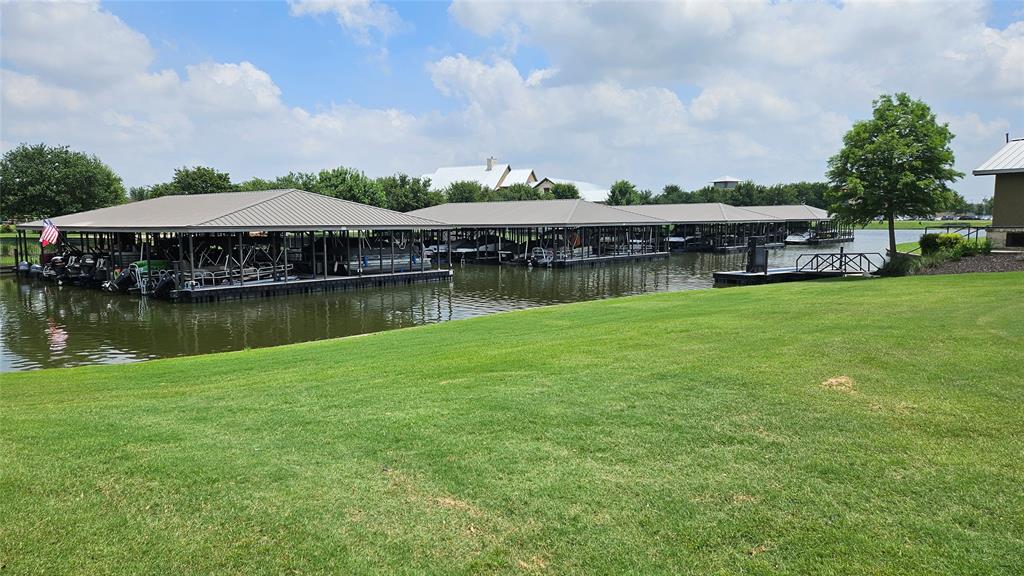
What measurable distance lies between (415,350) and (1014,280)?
57.0ft

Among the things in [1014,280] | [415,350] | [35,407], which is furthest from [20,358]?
[1014,280]

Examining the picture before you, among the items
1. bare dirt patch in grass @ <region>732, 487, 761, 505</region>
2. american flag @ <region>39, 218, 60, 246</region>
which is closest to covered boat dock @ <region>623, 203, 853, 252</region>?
american flag @ <region>39, 218, 60, 246</region>

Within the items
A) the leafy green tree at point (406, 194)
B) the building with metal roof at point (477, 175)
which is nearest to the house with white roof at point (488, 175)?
the building with metal roof at point (477, 175)

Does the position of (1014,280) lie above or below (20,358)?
above

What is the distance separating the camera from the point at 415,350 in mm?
12266

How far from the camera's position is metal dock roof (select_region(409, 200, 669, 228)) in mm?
46219

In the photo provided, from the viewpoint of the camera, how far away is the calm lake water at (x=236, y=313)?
17.8m

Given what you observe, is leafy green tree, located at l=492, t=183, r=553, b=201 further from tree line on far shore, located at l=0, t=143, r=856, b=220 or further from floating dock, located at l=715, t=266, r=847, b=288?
floating dock, located at l=715, t=266, r=847, b=288

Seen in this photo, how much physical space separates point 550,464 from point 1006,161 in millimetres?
27800

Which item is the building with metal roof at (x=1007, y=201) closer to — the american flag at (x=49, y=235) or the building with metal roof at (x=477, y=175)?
the american flag at (x=49, y=235)

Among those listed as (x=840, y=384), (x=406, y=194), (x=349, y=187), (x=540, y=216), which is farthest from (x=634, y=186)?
Result: (x=840, y=384)

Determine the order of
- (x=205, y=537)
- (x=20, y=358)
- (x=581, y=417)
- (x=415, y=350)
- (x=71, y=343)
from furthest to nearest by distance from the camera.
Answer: (x=71, y=343), (x=20, y=358), (x=415, y=350), (x=581, y=417), (x=205, y=537)

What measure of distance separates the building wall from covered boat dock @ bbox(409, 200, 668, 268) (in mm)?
23773

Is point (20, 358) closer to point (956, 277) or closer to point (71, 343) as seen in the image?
point (71, 343)
